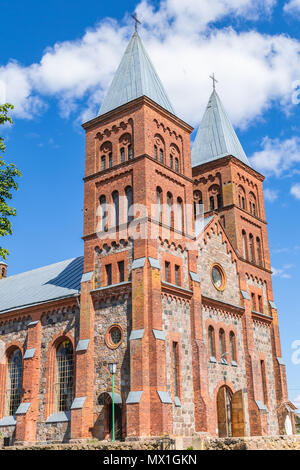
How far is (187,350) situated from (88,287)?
6.94 metres

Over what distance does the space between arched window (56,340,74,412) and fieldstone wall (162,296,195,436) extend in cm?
689

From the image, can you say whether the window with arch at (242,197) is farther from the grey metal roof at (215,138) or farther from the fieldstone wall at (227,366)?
the fieldstone wall at (227,366)

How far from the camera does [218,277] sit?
36500 mm

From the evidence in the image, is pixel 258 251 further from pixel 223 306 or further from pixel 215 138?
pixel 215 138

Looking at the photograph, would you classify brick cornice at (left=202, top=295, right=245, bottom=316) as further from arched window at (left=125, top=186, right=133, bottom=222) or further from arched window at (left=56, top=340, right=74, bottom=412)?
arched window at (left=56, top=340, right=74, bottom=412)

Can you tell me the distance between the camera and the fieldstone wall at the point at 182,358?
2873 cm

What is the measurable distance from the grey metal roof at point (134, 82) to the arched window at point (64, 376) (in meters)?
16.0

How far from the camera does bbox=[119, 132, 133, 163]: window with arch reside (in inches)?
1334

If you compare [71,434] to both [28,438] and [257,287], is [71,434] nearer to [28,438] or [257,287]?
[28,438]

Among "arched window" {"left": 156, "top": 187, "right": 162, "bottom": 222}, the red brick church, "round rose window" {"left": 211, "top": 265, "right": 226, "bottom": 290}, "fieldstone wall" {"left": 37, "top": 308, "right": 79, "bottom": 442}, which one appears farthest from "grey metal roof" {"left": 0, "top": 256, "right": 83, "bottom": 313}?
"round rose window" {"left": 211, "top": 265, "right": 226, "bottom": 290}

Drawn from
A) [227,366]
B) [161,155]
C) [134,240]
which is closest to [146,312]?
[134,240]

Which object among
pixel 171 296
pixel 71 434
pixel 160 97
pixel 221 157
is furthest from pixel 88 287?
pixel 221 157

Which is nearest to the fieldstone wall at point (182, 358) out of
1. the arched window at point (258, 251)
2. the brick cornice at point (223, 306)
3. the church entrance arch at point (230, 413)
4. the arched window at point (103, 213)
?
the brick cornice at point (223, 306)
